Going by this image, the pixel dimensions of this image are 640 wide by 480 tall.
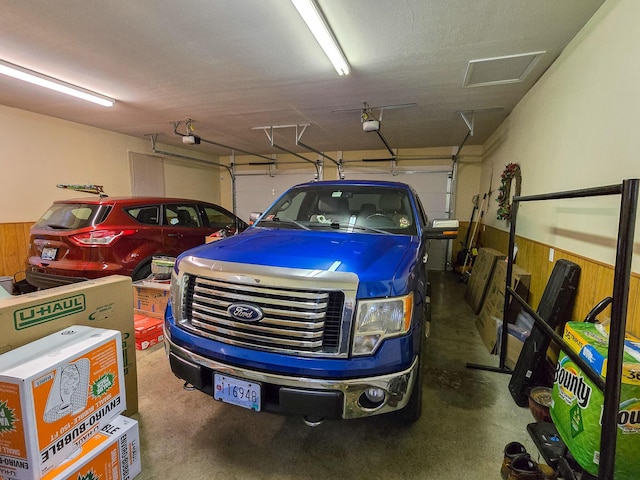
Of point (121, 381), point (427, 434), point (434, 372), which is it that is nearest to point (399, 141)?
point (434, 372)

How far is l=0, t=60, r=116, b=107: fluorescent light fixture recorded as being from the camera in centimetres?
331

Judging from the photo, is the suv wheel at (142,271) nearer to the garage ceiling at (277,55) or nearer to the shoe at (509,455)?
the garage ceiling at (277,55)

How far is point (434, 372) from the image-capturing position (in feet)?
8.55

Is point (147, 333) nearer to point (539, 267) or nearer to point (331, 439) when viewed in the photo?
point (331, 439)

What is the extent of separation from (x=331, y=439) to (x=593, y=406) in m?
1.40

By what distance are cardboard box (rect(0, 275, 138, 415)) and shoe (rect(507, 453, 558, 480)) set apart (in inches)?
93.1

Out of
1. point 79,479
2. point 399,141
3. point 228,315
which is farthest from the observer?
point 399,141

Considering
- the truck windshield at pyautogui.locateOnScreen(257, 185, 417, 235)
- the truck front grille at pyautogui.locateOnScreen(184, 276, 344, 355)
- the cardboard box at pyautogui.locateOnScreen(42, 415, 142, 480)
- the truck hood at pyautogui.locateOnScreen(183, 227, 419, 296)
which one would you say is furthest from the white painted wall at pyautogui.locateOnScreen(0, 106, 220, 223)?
the truck front grille at pyautogui.locateOnScreen(184, 276, 344, 355)

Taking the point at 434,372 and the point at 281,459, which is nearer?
the point at 281,459

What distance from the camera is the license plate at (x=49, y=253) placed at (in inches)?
134

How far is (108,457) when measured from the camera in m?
1.41

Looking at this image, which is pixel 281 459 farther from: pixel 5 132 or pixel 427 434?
pixel 5 132

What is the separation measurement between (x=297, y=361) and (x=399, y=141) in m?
6.39

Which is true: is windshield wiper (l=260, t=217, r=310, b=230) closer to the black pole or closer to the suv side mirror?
the suv side mirror
